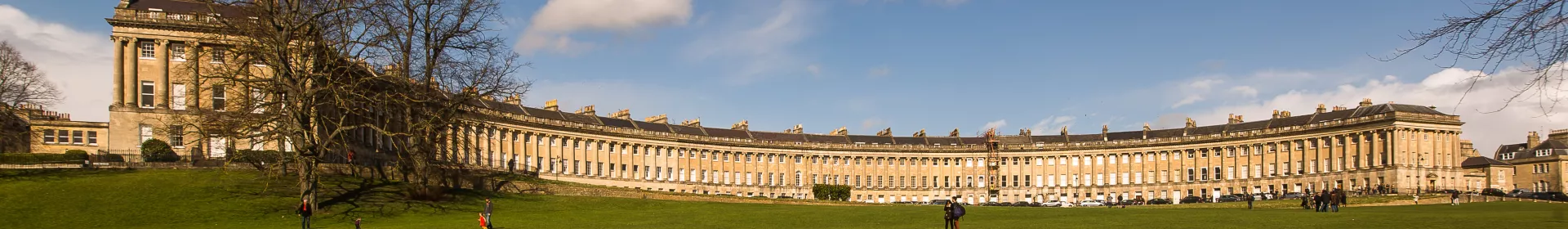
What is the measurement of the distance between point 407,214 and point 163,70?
17.5 metres

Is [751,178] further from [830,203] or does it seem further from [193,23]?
[193,23]

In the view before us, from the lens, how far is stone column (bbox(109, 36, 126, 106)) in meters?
51.1

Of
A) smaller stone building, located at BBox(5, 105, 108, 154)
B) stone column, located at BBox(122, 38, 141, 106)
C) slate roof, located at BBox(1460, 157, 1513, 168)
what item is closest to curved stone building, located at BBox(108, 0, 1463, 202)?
slate roof, located at BBox(1460, 157, 1513, 168)

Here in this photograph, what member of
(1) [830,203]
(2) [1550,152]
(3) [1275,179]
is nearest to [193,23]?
(1) [830,203]

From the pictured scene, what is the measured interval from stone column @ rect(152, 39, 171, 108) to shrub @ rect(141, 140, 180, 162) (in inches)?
137

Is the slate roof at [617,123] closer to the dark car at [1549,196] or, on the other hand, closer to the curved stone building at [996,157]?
the curved stone building at [996,157]

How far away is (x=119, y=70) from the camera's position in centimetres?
5122

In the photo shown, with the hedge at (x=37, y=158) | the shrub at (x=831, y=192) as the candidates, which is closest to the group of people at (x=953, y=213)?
the hedge at (x=37, y=158)

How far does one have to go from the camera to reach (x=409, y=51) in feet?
153

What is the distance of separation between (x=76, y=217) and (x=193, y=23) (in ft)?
59.7

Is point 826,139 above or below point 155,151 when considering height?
above

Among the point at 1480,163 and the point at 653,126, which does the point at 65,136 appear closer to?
the point at 653,126

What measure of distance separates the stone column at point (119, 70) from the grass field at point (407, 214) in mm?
7954

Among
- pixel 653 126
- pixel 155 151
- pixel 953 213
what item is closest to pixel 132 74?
pixel 155 151
